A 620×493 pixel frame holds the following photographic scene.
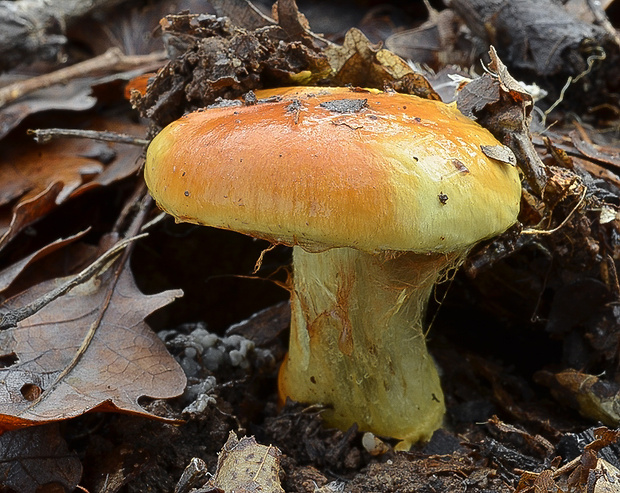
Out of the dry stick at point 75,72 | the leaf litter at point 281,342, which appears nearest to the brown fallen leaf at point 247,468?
the leaf litter at point 281,342

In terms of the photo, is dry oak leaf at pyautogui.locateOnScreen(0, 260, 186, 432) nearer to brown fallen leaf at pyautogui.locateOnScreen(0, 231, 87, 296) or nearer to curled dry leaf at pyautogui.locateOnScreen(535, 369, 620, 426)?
brown fallen leaf at pyautogui.locateOnScreen(0, 231, 87, 296)

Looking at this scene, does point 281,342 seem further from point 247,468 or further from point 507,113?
point 507,113

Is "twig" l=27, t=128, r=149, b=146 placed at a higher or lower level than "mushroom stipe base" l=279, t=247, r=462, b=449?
higher

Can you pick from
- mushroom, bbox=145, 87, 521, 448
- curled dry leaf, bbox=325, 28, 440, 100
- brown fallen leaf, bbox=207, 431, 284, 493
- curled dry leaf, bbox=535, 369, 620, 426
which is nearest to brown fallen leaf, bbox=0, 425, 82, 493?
brown fallen leaf, bbox=207, 431, 284, 493

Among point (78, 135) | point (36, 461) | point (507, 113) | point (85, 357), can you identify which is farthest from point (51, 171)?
point (507, 113)

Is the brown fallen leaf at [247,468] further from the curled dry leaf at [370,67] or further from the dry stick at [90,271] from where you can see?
the curled dry leaf at [370,67]
